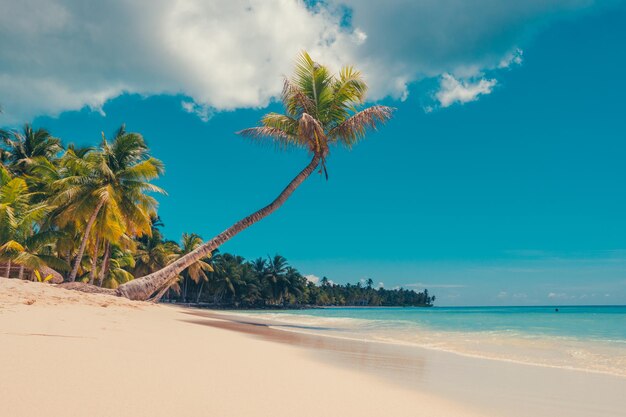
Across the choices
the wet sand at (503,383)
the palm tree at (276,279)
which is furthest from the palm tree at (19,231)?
the palm tree at (276,279)

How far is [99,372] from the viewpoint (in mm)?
3178

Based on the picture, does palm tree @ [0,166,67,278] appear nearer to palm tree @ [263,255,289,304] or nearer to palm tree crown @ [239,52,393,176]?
palm tree crown @ [239,52,393,176]

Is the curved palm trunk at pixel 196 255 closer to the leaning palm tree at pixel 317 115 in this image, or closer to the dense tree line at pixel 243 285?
the leaning palm tree at pixel 317 115

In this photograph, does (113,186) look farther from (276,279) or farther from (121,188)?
(276,279)

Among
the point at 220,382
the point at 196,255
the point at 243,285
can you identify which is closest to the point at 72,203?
the point at 196,255

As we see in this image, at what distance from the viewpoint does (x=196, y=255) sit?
13.4 m

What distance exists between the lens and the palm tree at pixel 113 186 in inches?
662

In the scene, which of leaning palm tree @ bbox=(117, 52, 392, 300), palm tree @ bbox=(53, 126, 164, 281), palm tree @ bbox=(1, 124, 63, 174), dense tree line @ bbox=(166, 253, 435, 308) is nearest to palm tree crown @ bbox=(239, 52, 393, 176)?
leaning palm tree @ bbox=(117, 52, 392, 300)

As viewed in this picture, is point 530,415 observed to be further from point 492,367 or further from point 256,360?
point 492,367

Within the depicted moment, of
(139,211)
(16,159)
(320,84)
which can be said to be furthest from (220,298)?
(320,84)

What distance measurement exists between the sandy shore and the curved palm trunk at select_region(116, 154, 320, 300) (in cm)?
604

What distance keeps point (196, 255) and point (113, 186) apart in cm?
703

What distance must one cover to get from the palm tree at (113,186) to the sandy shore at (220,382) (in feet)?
35.8

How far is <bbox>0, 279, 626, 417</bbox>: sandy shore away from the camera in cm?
262
